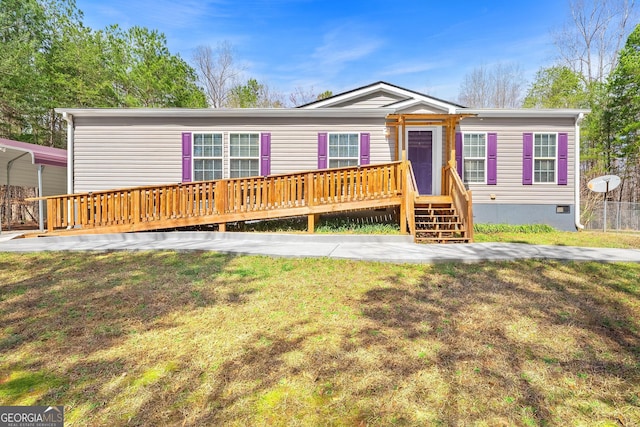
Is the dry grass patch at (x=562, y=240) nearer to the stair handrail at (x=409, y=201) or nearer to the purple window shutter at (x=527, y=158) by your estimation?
the stair handrail at (x=409, y=201)

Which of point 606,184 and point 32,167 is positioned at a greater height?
point 32,167

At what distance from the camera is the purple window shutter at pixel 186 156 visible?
9.23m

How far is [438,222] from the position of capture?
7.30 m

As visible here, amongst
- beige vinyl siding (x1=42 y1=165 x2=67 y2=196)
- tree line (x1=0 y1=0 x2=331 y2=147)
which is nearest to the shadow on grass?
beige vinyl siding (x1=42 y1=165 x2=67 y2=196)

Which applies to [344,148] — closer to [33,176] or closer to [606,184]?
[606,184]

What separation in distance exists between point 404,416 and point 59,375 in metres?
2.27

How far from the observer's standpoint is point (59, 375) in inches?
80.7

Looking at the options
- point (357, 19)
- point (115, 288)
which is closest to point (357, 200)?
point (115, 288)

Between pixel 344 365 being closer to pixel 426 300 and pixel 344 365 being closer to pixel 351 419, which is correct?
pixel 351 419

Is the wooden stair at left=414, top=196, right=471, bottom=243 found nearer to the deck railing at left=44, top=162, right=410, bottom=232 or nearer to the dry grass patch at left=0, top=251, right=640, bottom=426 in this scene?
the deck railing at left=44, top=162, right=410, bottom=232

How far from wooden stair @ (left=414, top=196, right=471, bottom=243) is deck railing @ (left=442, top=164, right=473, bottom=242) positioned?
0.12 metres

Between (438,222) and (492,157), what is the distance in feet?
12.0

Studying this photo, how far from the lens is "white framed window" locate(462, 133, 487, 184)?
9.30 meters

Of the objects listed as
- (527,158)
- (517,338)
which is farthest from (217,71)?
(517,338)
